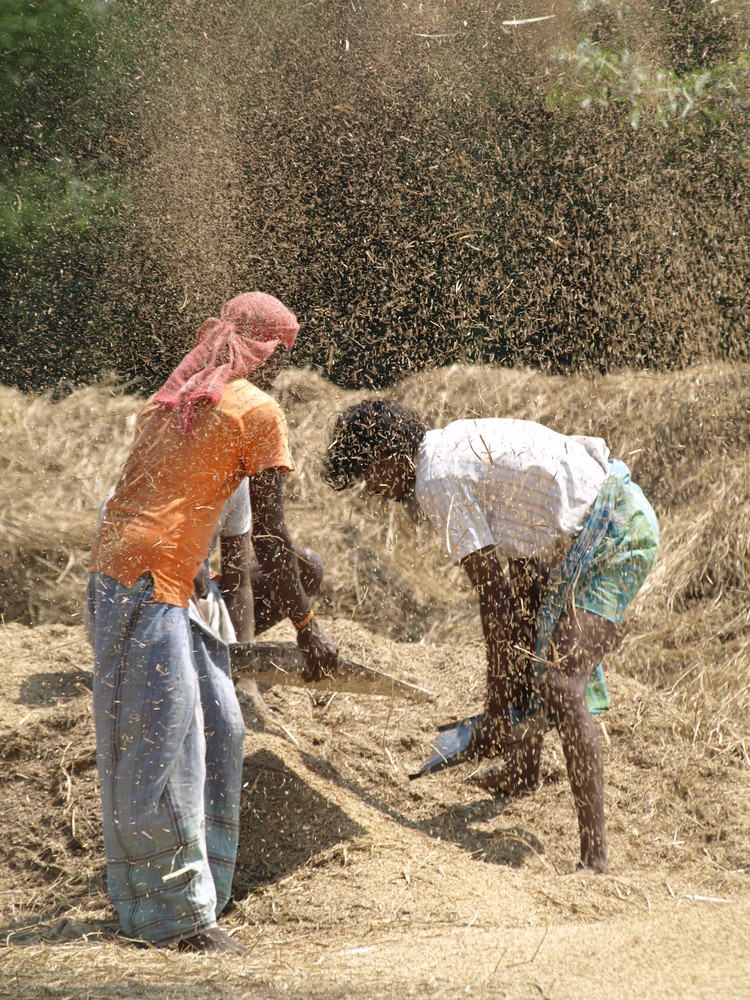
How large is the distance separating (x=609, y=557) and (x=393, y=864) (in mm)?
1169

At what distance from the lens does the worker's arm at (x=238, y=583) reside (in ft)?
10.3

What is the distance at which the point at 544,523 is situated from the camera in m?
2.80

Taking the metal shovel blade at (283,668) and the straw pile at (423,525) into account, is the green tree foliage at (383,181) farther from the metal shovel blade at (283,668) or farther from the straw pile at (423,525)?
the metal shovel blade at (283,668)

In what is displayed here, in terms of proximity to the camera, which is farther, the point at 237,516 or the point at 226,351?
the point at 237,516

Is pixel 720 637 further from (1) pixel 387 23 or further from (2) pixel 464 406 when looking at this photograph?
(1) pixel 387 23

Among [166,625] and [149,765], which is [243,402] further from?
[149,765]

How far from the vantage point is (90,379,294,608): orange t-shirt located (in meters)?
2.41

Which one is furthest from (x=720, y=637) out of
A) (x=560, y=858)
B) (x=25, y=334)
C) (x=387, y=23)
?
(x=25, y=334)

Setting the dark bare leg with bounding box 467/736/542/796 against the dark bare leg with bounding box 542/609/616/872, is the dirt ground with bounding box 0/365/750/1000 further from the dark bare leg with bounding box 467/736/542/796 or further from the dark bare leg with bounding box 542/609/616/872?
the dark bare leg with bounding box 542/609/616/872

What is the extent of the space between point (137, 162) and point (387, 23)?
1891 millimetres

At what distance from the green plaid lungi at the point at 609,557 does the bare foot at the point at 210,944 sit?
123 centimetres

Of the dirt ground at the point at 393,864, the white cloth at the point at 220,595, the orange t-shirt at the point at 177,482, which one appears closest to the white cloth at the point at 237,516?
the white cloth at the point at 220,595

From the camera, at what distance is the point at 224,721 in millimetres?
2637

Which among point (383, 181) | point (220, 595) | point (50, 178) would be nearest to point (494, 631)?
point (220, 595)
